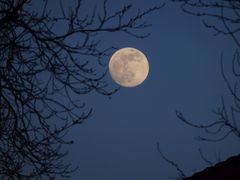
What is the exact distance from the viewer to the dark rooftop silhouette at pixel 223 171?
6605mm

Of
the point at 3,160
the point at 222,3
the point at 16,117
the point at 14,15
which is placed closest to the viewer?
the point at 222,3

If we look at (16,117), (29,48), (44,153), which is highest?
(29,48)

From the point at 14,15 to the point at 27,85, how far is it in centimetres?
151

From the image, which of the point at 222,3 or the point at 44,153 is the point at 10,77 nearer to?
the point at 44,153

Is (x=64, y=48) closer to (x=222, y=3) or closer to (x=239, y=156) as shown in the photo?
(x=222, y=3)

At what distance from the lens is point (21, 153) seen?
6.13 metres

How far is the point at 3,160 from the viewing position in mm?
6434

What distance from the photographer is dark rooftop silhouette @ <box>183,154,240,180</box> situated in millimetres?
6605

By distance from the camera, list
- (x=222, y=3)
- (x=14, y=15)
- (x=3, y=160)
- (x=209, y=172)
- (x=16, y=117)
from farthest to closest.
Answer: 1. (x=209, y=172)
2. (x=3, y=160)
3. (x=16, y=117)
4. (x=14, y=15)
5. (x=222, y=3)

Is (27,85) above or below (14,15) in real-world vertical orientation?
below

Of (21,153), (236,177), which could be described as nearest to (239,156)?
(236,177)

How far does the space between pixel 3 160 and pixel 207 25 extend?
4.25 m

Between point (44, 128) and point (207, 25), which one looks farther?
point (44, 128)

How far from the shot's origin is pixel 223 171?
698cm
